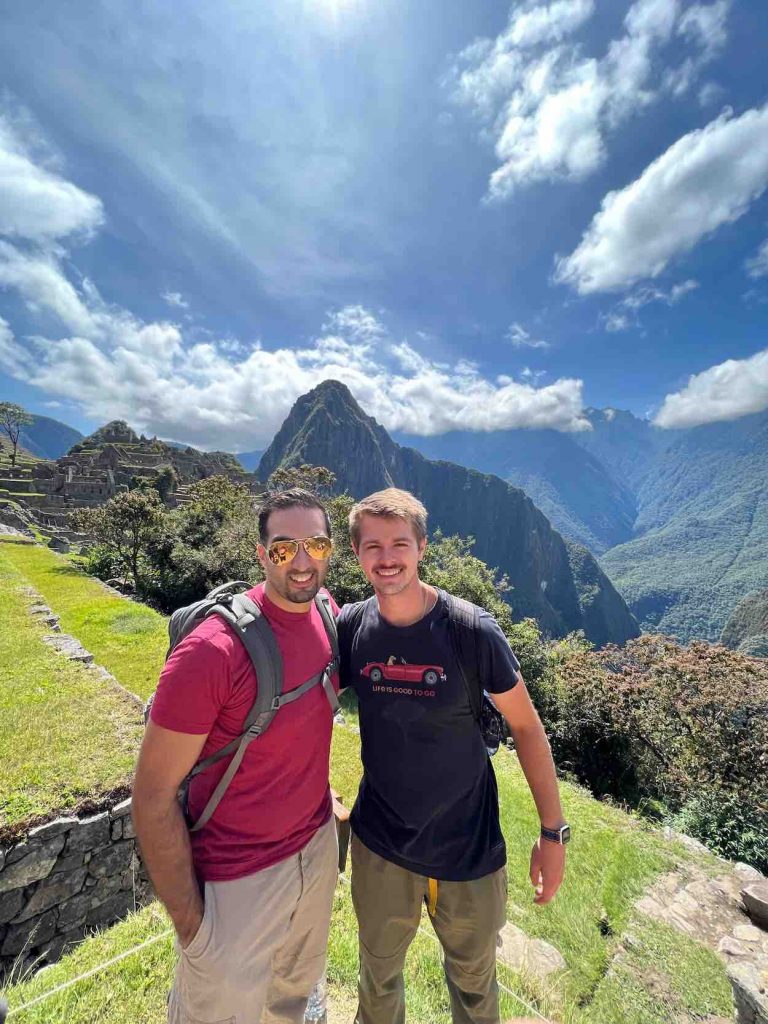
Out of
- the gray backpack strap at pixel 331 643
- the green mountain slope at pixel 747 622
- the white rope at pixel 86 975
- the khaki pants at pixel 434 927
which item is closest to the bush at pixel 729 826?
the khaki pants at pixel 434 927

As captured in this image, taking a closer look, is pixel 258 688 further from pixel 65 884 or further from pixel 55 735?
pixel 55 735

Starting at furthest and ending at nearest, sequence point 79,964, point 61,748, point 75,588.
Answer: point 75,588, point 61,748, point 79,964

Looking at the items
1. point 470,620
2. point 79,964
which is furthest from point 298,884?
point 79,964

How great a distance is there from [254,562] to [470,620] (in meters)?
19.5

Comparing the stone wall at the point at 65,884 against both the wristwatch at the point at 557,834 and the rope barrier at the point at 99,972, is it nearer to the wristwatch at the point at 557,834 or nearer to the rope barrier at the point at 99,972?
the rope barrier at the point at 99,972

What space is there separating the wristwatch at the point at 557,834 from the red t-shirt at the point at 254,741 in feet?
4.66

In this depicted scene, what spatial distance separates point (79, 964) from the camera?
3186 millimetres

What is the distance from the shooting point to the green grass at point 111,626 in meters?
9.63

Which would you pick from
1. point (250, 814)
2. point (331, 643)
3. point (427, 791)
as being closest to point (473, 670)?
point (427, 791)

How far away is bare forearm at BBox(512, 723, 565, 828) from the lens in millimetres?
2531

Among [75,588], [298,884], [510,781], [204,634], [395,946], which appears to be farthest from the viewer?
[75,588]

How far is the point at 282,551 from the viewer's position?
2654mm

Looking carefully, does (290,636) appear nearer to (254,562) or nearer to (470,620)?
(470,620)

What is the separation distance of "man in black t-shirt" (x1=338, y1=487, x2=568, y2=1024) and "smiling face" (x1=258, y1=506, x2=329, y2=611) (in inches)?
12.2
